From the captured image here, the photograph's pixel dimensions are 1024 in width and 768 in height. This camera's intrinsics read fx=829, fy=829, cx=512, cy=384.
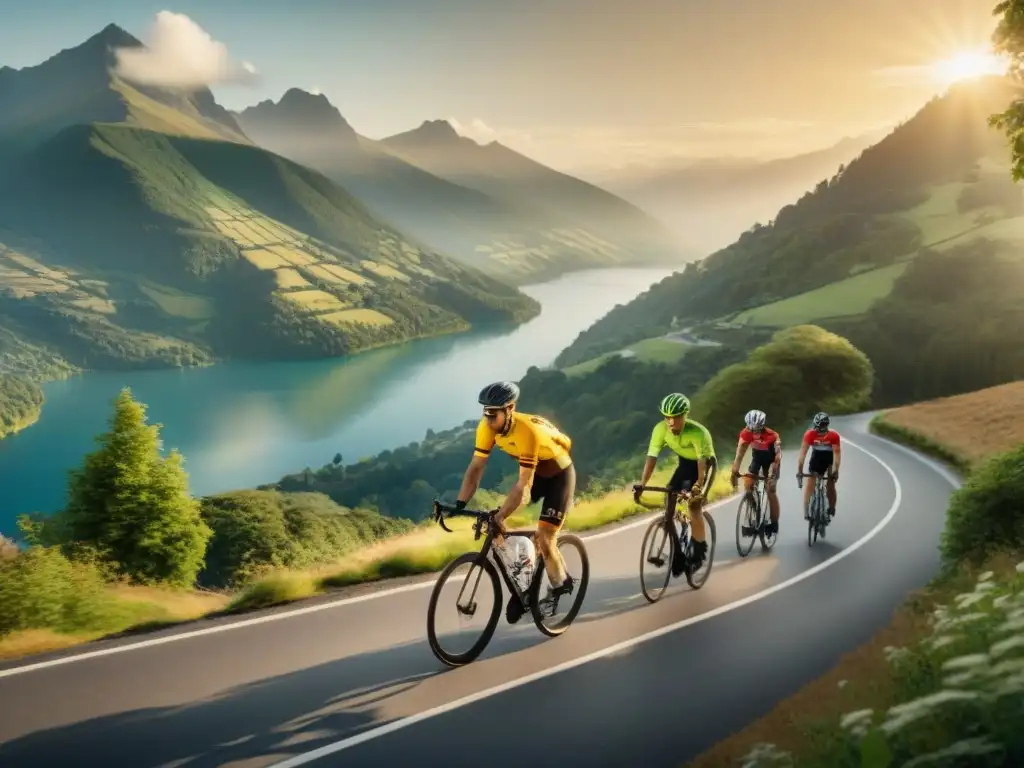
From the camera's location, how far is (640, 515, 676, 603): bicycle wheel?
33.5 ft

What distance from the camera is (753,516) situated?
13414mm

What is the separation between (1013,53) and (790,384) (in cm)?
4928

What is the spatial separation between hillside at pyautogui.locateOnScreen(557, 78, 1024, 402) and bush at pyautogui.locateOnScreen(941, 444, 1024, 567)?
66.7m

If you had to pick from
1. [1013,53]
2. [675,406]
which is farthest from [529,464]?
[1013,53]

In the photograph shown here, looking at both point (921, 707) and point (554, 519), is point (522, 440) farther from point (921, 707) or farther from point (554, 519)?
point (921, 707)

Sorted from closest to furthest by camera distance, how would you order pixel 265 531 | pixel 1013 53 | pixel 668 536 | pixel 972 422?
pixel 668 536
pixel 1013 53
pixel 972 422
pixel 265 531

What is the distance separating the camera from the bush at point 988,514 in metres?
9.27

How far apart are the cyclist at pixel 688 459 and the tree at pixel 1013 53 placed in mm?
6753

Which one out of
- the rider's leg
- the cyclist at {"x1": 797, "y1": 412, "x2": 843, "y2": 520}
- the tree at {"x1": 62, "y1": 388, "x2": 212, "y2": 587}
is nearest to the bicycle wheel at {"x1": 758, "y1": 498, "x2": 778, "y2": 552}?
the cyclist at {"x1": 797, "y1": 412, "x2": 843, "y2": 520}

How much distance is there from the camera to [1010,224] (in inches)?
4702

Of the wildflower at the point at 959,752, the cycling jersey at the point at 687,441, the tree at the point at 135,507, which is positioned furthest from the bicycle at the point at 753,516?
the tree at the point at 135,507

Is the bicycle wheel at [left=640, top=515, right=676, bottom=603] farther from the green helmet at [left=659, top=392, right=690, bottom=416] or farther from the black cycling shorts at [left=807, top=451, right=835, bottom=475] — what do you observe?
the black cycling shorts at [left=807, top=451, right=835, bottom=475]

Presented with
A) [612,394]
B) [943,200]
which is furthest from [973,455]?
[943,200]

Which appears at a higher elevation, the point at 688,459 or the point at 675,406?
the point at 675,406
